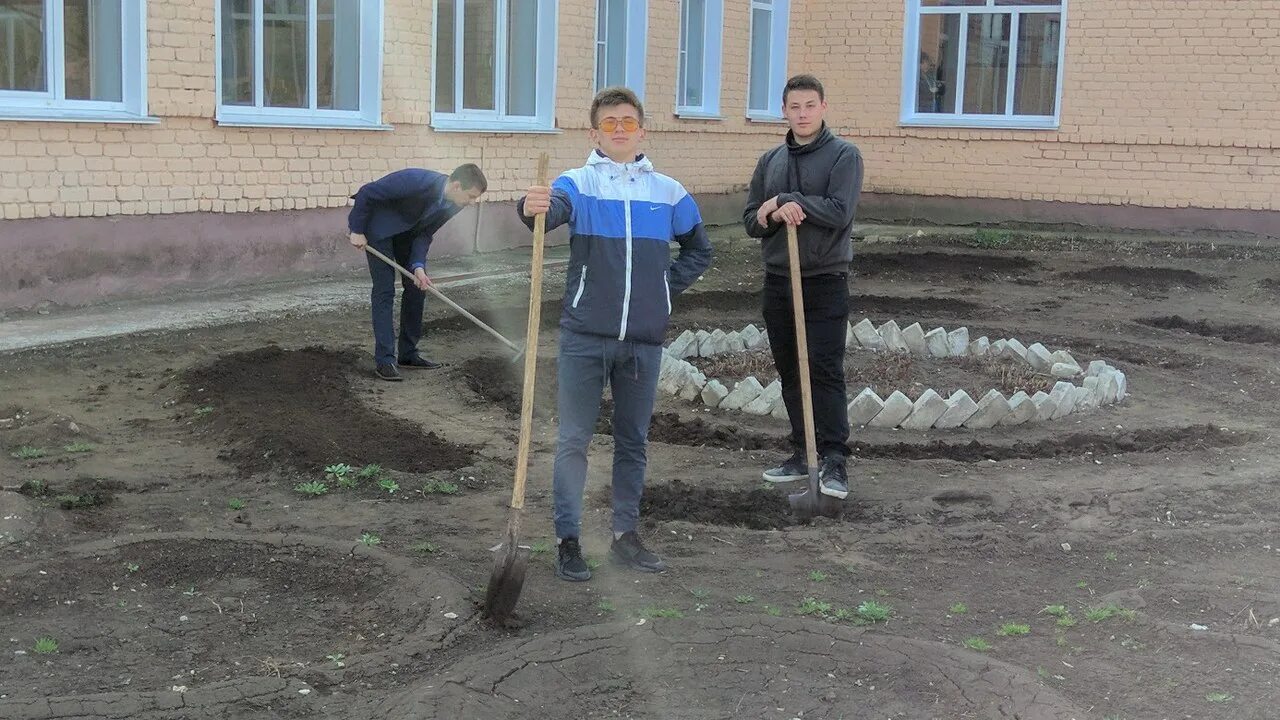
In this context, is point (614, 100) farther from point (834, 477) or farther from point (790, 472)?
point (790, 472)

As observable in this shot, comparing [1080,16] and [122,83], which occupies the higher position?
[1080,16]

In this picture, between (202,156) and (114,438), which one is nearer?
(114,438)

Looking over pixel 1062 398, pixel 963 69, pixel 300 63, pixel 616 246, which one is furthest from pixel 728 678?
pixel 963 69

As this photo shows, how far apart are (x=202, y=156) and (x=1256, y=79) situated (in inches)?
484

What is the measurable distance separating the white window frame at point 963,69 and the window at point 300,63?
864 cm

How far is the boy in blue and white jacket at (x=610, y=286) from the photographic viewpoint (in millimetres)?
4988

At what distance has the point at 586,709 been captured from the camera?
405 centimetres

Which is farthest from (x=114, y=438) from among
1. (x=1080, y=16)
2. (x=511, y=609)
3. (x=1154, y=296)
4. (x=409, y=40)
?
(x=1080, y=16)

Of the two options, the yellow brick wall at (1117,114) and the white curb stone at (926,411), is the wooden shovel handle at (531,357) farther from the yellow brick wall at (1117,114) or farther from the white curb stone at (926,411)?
the yellow brick wall at (1117,114)

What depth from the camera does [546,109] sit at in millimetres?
15305

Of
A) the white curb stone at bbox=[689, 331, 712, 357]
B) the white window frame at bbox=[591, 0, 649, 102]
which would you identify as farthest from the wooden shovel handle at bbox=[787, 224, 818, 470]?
the white window frame at bbox=[591, 0, 649, 102]

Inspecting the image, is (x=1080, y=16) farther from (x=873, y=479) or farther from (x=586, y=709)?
(x=586, y=709)

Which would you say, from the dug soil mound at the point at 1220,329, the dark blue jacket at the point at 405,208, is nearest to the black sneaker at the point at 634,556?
the dark blue jacket at the point at 405,208

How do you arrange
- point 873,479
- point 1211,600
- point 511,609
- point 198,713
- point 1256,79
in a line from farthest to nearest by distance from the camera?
1. point 1256,79
2. point 873,479
3. point 1211,600
4. point 511,609
5. point 198,713
